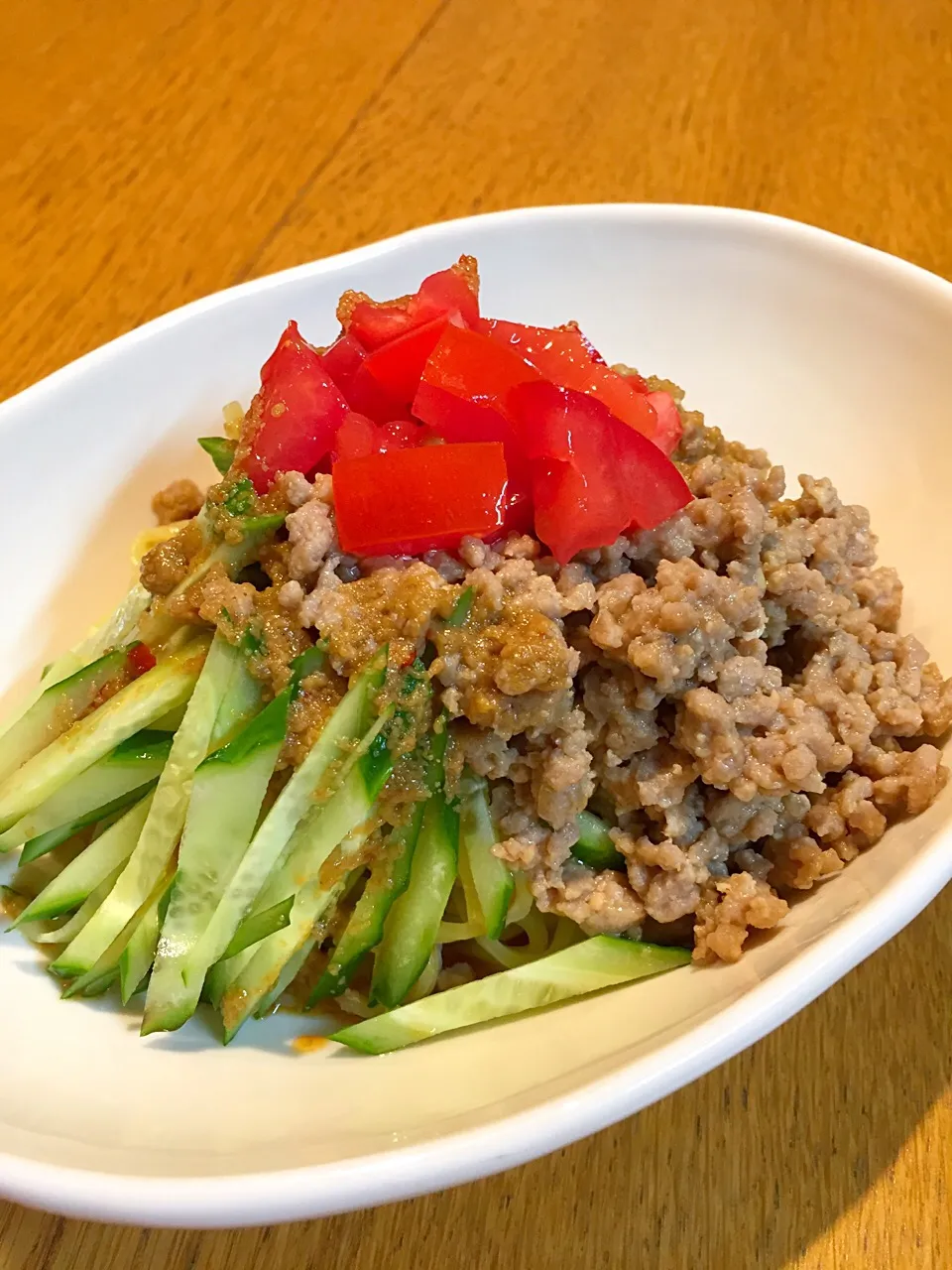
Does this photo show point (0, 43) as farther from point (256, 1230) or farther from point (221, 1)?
point (256, 1230)

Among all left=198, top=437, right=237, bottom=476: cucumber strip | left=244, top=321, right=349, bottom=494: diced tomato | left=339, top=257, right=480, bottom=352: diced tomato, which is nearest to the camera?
left=244, top=321, right=349, bottom=494: diced tomato

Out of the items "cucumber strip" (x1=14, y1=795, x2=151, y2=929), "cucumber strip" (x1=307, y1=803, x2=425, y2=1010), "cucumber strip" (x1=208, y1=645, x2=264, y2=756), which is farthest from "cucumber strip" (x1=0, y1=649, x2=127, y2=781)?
"cucumber strip" (x1=307, y1=803, x2=425, y2=1010)

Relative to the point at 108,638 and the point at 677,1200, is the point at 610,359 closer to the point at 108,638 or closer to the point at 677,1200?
the point at 108,638

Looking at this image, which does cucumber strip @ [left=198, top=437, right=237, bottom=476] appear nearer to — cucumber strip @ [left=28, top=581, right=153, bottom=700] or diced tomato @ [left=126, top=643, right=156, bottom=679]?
cucumber strip @ [left=28, top=581, right=153, bottom=700]

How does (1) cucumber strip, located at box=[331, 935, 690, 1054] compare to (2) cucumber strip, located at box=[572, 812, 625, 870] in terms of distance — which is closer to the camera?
(1) cucumber strip, located at box=[331, 935, 690, 1054]

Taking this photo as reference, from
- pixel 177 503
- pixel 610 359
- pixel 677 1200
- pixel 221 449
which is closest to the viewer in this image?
pixel 677 1200

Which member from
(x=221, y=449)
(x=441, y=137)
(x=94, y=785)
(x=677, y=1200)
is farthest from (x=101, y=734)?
(x=441, y=137)
